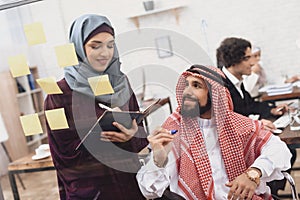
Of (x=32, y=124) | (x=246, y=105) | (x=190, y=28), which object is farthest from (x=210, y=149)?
(x=32, y=124)

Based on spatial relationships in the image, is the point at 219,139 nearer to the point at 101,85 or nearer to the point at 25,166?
the point at 101,85

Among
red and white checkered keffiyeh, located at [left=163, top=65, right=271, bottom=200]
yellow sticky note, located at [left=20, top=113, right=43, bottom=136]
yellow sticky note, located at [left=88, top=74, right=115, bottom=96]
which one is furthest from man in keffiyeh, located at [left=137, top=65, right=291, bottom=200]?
yellow sticky note, located at [left=20, top=113, right=43, bottom=136]

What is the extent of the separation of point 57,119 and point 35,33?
1.14 ft

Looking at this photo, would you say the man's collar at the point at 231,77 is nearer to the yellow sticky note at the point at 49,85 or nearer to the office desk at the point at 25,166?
the yellow sticky note at the point at 49,85

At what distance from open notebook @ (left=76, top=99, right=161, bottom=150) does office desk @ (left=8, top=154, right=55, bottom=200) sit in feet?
0.87

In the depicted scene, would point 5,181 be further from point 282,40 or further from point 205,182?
point 282,40

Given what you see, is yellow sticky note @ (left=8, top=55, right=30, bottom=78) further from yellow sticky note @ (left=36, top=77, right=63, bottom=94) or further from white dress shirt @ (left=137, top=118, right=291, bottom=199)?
white dress shirt @ (left=137, top=118, right=291, bottom=199)

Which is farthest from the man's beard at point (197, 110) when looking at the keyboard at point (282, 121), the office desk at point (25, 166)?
the office desk at point (25, 166)

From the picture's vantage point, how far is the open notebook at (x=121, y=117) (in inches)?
54.3

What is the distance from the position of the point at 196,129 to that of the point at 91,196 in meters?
0.53

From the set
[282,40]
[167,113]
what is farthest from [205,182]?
[282,40]

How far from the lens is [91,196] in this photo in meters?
1.53

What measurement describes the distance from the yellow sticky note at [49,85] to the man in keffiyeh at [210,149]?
0.43m

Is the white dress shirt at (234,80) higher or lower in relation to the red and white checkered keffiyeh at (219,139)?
higher
